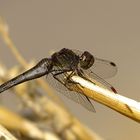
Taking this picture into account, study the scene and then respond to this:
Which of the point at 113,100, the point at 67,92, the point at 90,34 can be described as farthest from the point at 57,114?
the point at 90,34

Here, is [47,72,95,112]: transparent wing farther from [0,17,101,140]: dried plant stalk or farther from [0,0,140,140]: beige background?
[0,0,140,140]: beige background

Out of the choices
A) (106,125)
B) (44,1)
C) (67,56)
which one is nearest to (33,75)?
(67,56)

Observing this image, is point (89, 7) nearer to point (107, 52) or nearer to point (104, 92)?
point (107, 52)

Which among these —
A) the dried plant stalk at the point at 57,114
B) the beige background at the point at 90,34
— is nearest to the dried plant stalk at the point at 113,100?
the dried plant stalk at the point at 57,114

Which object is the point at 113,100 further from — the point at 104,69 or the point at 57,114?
the point at 57,114

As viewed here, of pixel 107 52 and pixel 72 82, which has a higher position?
pixel 107 52

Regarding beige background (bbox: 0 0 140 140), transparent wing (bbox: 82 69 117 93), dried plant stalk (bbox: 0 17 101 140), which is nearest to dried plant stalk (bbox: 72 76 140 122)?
transparent wing (bbox: 82 69 117 93)

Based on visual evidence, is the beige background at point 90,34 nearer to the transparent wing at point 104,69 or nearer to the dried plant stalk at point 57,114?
the dried plant stalk at point 57,114
